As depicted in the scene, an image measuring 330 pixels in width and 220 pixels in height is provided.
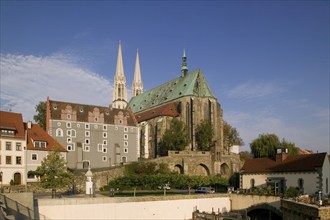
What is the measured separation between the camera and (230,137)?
8962 centimetres

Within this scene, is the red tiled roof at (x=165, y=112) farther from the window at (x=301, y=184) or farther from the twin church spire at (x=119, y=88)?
the window at (x=301, y=184)

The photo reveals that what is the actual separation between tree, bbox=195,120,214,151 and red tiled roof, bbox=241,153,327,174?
25095 millimetres

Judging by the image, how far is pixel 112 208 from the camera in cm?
3241

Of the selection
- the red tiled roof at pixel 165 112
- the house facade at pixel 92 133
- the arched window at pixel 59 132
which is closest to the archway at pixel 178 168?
the house facade at pixel 92 133

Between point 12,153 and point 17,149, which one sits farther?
point 17,149

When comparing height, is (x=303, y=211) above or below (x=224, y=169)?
above

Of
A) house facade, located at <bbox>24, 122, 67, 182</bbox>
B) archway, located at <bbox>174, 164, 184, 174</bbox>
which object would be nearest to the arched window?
house facade, located at <bbox>24, 122, 67, 182</bbox>

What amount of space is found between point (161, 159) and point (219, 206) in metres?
21.9

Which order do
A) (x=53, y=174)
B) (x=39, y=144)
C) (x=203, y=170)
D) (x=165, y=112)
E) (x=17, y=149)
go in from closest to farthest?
(x=53, y=174) → (x=17, y=149) → (x=39, y=144) → (x=203, y=170) → (x=165, y=112)

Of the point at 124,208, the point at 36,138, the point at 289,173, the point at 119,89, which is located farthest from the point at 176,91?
the point at 124,208

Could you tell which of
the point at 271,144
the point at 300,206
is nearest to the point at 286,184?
the point at 300,206

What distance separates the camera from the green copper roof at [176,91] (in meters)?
82.1

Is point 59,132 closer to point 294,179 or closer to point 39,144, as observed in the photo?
point 39,144

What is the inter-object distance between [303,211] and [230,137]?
68.7 m
